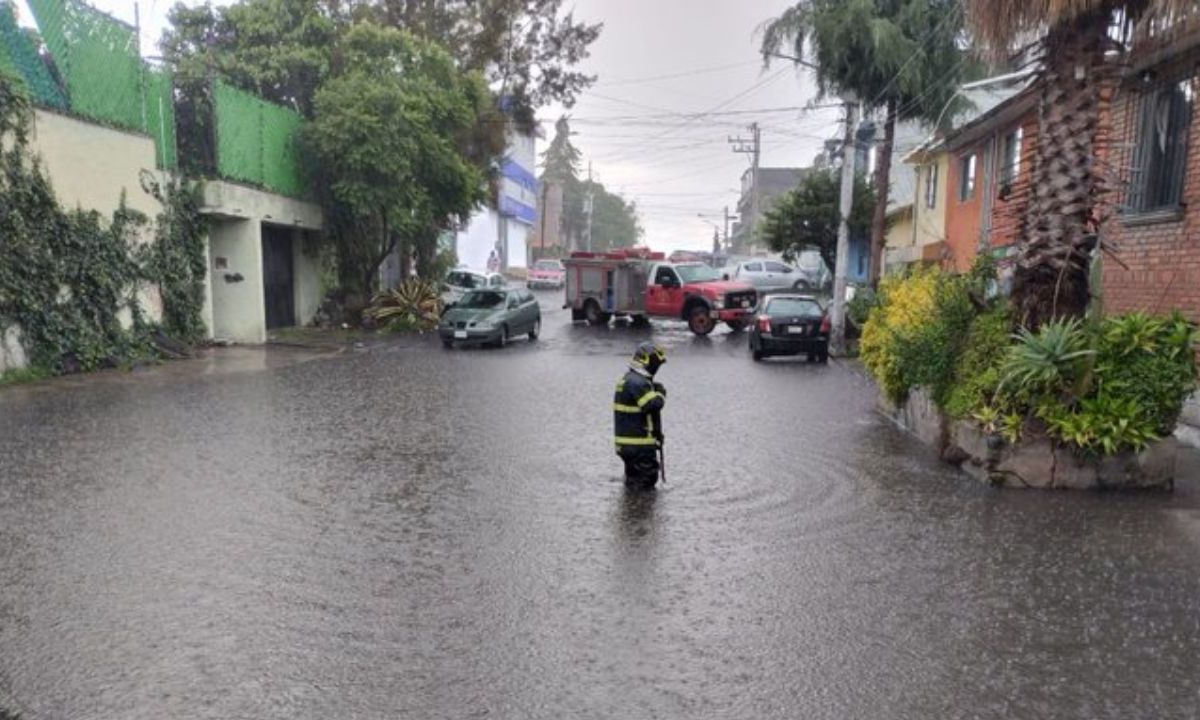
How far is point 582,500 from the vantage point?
7.90 meters

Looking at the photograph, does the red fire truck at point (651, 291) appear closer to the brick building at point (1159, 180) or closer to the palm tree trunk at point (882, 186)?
the palm tree trunk at point (882, 186)

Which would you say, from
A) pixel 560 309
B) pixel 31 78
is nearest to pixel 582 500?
pixel 31 78

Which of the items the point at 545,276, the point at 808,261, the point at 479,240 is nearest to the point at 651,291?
the point at 808,261

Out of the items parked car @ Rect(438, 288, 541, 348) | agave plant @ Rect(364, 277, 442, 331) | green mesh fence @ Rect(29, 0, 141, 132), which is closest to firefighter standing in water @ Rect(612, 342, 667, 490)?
green mesh fence @ Rect(29, 0, 141, 132)

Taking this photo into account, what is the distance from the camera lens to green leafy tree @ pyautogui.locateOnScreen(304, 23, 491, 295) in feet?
80.5

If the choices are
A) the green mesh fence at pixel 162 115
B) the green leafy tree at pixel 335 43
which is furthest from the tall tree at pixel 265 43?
the green mesh fence at pixel 162 115

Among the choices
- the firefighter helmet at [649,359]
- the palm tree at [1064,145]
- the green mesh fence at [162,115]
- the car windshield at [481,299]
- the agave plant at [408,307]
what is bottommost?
the agave plant at [408,307]

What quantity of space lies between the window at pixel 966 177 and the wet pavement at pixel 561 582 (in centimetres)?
1308

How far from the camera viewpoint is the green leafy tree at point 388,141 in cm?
2453

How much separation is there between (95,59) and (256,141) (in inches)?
236

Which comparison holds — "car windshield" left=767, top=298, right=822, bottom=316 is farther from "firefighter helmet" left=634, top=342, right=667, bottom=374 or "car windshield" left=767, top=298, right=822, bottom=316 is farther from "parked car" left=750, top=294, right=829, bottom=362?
"firefighter helmet" left=634, top=342, right=667, bottom=374

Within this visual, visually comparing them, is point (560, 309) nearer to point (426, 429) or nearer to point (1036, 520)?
point (426, 429)

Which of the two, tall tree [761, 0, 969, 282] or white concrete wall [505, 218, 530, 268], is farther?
white concrete wall [505, 218, 530, 268]

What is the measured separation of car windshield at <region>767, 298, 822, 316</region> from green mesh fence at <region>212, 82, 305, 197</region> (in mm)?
12922
